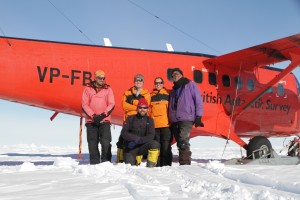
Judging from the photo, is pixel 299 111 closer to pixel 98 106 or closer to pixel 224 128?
pixel 224 128

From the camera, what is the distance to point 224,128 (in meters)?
9.35

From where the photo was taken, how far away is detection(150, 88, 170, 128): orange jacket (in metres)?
6.49

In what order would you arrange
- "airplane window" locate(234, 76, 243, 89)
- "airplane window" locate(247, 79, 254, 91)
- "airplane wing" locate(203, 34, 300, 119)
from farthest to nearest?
"airplane window" locate(247, 79, 254, 91) → "airplane window" locate(234, 76, 243, 89) → "airplane wing" locate(203, 34, 300, 119)

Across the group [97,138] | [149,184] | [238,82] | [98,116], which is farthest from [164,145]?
[238,82]

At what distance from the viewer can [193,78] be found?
9508 millimetres

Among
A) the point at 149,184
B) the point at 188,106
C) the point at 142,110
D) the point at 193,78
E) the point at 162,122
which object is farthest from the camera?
the point at 193,78

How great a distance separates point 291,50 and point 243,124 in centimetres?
254

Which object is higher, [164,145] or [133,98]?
[133,98]

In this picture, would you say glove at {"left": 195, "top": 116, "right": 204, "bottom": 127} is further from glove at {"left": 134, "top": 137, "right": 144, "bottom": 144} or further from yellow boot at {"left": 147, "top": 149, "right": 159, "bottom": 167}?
glove at {"left": 134, "top": 137, "right": 144, "bottom": 144}

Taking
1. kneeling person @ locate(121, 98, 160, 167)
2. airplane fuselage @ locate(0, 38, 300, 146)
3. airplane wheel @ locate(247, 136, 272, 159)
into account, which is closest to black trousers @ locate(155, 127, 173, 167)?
kneeling person @ locate(121, 98, 160, 167)

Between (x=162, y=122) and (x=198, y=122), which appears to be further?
(x=162, y=122)

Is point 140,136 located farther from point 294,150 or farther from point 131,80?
point 294,150

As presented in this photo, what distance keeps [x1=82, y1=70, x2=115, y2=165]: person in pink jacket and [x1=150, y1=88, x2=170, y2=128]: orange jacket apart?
32.8 inches

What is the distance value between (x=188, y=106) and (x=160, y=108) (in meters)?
0.56
